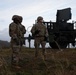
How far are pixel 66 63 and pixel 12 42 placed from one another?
184 centimetres

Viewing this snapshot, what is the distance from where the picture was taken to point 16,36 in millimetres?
11781

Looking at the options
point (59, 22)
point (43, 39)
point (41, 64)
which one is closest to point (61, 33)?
point (59, 22)

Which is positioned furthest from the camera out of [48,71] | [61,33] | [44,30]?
[61,33]

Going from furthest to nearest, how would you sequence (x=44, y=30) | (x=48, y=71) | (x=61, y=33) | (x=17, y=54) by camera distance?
(x=61, y=33)
(x=44, y=30)
(x=17, y=54)
(x=48, y=71)

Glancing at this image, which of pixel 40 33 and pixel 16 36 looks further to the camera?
pixel 40 33

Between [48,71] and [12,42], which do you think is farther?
[12,42]

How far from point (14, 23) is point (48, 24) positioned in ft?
48.5

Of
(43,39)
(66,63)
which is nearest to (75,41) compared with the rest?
(43,39)

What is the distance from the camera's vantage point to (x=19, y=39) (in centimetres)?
1184

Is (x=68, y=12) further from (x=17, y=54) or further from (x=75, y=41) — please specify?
(x=17, y=54)

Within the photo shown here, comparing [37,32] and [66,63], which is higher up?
[37,32]

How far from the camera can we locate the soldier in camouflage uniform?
11742 millimetres

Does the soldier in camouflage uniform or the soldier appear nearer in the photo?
the soldier in camouflage uniform

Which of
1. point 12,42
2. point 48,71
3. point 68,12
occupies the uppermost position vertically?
point 68,12
